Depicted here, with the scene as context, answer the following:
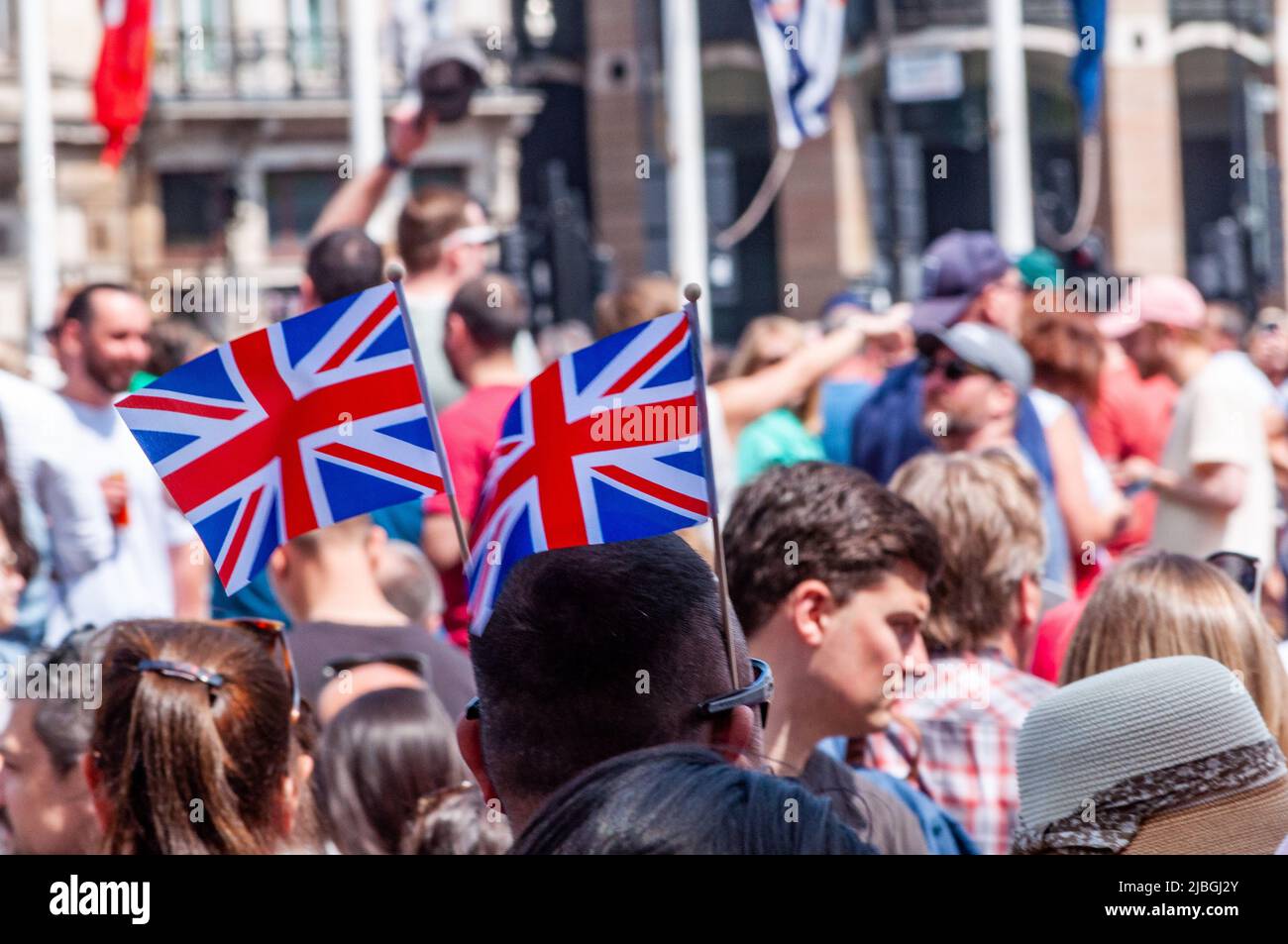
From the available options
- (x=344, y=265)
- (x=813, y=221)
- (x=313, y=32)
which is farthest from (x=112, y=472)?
(x=313, y=32)

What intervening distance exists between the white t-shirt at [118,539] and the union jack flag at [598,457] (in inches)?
104

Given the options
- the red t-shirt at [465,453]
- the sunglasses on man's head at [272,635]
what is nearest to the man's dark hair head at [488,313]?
the red t-shirt at [465,453]

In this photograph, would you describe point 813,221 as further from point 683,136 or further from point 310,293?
point 310,293

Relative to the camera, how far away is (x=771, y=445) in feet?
20.0

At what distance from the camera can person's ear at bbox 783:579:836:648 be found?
3240mm

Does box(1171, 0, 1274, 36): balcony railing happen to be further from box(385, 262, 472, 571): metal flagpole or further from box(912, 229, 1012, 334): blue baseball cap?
box(385, 262, 472, 571): metal flagpole

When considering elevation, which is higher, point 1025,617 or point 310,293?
point 310,293

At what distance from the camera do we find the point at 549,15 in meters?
30.7

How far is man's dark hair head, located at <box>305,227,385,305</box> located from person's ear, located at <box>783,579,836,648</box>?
6.26ft

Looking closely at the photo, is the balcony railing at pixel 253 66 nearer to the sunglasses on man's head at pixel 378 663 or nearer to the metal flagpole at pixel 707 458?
the sunglasses on man's head at pixel 378 663

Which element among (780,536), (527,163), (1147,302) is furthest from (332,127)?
(780,536)

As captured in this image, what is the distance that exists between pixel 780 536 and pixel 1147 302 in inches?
151

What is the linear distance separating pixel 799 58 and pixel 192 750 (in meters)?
10.3

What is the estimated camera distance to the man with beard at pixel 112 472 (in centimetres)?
504
